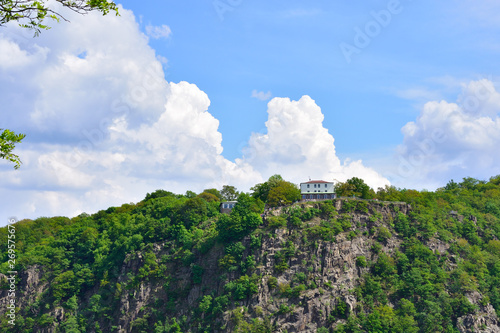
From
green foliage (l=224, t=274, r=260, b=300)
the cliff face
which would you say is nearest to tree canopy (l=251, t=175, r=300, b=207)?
the cliff face

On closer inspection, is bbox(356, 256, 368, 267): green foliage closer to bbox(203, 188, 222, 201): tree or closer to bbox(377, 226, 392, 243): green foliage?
bbox(377, 226, 392, 243): green foliage

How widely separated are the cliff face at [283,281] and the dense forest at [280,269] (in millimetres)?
213

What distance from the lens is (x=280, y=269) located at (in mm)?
85812

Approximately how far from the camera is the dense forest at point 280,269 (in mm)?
82812

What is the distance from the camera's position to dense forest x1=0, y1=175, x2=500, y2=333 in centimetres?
8281

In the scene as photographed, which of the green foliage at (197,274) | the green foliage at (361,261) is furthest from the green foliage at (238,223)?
the green foliage at (361,261)

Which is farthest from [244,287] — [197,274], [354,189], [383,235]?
[354,189]

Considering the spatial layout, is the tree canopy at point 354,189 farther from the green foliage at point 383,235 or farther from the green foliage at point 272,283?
the green foliage at point 272,283

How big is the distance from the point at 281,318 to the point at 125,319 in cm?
3343

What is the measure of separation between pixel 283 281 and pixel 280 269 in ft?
6.86

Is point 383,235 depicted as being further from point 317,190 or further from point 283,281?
point 283,281

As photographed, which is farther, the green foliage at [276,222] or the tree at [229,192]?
the tree at [229,192]

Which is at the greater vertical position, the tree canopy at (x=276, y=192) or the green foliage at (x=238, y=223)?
the tree canopy at (x=276, y=192)

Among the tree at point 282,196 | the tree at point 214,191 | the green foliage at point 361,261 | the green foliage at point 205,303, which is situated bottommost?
the green foliage at point 205,303
